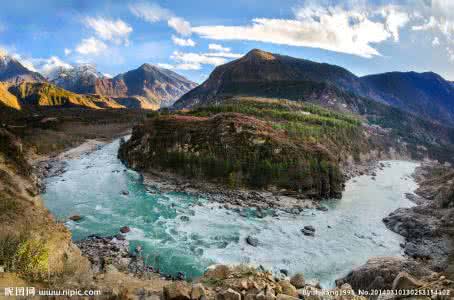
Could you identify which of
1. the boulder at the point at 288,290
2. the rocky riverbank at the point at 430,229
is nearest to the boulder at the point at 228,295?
the boulder at the point at 288,290

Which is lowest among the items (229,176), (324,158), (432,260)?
(432,260)

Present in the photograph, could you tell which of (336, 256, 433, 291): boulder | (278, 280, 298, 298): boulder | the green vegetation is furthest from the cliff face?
the green vegetation

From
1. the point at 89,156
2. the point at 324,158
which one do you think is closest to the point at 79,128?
the point at 89,156

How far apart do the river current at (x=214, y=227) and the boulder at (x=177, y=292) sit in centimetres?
1448

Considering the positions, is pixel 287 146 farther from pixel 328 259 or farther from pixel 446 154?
pixel 446 154

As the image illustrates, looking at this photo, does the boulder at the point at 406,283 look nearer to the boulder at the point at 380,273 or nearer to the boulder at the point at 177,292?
the boulder at the point at 177,292

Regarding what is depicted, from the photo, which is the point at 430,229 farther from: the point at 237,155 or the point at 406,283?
Answer: the point at 406,283

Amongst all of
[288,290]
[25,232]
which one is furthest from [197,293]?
[25,232]

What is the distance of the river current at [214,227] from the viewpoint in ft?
95.2

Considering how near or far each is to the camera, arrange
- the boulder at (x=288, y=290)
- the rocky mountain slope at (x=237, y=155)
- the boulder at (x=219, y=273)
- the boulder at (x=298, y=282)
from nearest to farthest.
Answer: the boulder at (x=288, y=290), the boulder at (x=219, y=273), the boulder at (x=298, y=282), the rocky mountain slope at (x=237, y=155)

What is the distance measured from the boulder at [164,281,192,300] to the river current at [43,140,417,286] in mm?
14480

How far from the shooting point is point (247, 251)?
3067cm


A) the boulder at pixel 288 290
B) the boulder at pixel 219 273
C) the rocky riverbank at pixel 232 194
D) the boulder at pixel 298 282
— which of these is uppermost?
the boulder at pixel 288 290

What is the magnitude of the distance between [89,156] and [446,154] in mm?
155750
